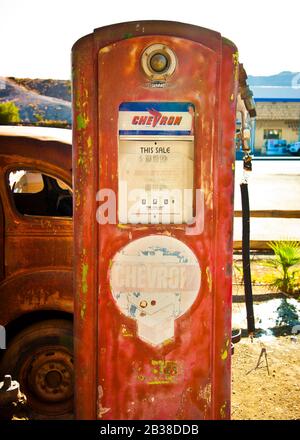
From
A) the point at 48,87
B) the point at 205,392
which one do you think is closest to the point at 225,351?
the point at 205,392

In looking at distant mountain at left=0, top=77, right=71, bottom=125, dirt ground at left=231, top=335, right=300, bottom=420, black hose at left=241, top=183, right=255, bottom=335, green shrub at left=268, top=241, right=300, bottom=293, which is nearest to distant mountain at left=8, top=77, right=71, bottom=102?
distant mountain at left=0, top=77, right=71, bottom=125

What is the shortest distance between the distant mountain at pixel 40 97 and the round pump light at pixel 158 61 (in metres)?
81.1

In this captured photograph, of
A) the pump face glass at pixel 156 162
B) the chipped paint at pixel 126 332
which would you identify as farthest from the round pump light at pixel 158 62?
the chipped paint at pixel 126 332

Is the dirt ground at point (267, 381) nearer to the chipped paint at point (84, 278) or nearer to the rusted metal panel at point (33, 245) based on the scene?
the rusted metal panel at point (33, 245)

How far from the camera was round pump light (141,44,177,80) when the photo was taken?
2029 millimetres

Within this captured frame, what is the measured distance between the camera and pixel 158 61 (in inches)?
79.7

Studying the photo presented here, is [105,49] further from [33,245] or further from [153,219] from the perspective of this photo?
[33,245]

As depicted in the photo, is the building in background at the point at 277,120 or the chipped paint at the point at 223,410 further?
the building in background at the point at 277,120

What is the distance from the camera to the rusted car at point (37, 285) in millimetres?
3248

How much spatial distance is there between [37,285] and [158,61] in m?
1.87

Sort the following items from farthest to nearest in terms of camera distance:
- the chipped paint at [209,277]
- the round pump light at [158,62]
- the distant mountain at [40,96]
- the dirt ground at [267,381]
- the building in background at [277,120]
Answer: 1. the distant mountain at [40,96]
2. the building in background at [277,120]
3. the dirt ground at [267,381]
4. the chipped paint at [209,277]
5. the round pump light at [158,62]

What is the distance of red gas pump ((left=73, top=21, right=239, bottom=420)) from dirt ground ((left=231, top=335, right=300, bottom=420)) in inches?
44.2

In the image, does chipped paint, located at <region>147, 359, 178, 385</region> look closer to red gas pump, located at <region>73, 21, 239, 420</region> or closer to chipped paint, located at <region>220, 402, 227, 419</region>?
red gas pump, located at <region>73, 21, 239, 420</region>
